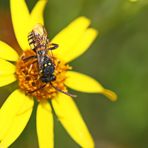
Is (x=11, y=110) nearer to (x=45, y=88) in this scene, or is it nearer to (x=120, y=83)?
(x=45, y=88)

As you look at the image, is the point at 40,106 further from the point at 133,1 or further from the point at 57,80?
the point at 133,1

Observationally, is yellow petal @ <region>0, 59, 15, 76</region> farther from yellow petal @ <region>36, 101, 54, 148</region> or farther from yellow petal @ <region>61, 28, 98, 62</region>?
yellow petal @ <region>61, 28, 98, 62</region>

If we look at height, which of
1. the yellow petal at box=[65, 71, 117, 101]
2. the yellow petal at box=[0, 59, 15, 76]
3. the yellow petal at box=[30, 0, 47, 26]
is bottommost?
the yellow petal at box=[65, 71, 117, 101]

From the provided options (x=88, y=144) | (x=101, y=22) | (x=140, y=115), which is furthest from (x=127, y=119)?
(x=88, y=144)

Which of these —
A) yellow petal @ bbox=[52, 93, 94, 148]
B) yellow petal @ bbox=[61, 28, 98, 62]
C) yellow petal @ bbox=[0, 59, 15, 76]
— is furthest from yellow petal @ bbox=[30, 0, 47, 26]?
yellow petal @ bbox=[52, 93, 94, 148]

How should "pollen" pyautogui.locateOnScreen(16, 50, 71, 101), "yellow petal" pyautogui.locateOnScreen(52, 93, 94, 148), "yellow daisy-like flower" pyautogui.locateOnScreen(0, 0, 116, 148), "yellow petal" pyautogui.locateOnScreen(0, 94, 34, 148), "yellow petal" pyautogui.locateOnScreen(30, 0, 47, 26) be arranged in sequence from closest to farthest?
"yellow petal" pyautogui.locateOnScreen(0, 94, 34, 148)
"yellow daisy-like flower" pyautogui.locateOnScreen(0, 0, 116, 148)
"pollen" pyautogui.locateOnScreen(16, 50, 71, 101)
"yellow petal" pyautogui.locateOnScreen(52, 93, 94, 148)
"yellow petal" pyautogui.locateOnScreen(30, 0, 47, 26)

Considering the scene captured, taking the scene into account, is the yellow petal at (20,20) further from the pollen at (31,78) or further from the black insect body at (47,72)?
the black insect body at (47,72)
